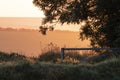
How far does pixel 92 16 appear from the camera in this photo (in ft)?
80.4

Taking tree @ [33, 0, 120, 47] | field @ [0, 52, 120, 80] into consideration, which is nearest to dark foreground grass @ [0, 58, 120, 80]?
field @ [0, 52, 120, 80]

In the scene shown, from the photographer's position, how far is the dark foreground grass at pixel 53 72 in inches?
515

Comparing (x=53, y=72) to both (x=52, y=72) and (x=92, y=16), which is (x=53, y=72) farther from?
(x=92, y=16)

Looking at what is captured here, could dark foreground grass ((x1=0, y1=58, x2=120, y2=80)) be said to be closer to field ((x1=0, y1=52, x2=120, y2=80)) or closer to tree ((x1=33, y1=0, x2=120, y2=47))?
field ((x1=0, y1=52, x2=120, y2=80))

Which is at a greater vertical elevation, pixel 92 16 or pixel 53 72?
pixel 92 16

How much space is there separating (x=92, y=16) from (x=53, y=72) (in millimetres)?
11554

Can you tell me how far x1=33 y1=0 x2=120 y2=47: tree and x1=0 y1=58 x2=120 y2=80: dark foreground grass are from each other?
26.3 ft

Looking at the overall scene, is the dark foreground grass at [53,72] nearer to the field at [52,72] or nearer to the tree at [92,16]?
the field at [52,72]

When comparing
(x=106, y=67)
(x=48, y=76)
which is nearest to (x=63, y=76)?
(x=48, y=76)

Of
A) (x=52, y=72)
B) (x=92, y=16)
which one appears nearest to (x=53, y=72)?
(x=52, y=72)

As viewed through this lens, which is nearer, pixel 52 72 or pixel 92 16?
pixel 52 72

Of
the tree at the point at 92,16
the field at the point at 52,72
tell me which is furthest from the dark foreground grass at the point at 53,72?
the tree at the point at 92,16

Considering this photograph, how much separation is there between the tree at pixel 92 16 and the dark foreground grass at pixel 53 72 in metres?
8.02

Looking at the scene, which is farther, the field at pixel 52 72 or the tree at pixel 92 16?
the tree at pixel 92 16
